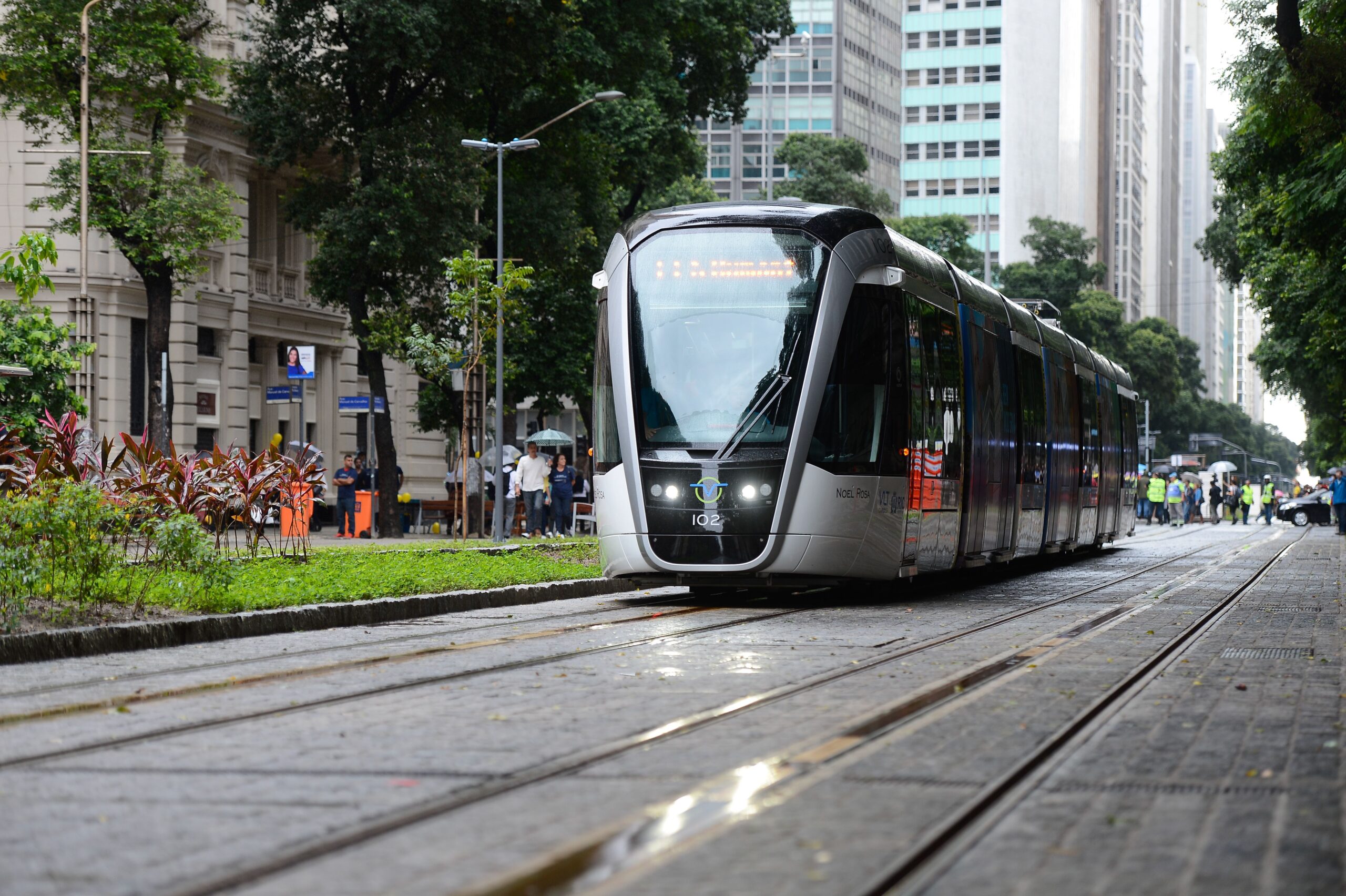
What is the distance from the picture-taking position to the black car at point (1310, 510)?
62.7 m

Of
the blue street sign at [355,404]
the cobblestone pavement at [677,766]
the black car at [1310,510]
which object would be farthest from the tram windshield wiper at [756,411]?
the black car at [1310,510]

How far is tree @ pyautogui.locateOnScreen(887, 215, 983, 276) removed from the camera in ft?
255

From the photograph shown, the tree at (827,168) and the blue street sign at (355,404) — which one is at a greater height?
the tree at (827,168)

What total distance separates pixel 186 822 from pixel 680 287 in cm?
1073

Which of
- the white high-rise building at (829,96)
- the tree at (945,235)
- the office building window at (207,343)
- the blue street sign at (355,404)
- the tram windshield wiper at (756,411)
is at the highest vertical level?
the white high-rise building at (829,96)

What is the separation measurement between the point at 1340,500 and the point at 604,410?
38887 mm

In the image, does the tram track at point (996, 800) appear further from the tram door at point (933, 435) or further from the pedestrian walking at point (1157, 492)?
the pedestrian walking at point (1157, 492)

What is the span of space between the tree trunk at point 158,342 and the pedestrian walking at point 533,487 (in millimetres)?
6243

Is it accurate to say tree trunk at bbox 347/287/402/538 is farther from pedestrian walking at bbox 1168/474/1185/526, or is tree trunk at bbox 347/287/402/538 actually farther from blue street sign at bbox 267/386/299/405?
pedestrian walking at bbox 1168/474/1185/526

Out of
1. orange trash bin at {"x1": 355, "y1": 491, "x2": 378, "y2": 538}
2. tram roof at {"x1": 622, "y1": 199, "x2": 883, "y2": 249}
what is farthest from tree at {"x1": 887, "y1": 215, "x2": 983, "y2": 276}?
tram roof at {"x1": 622, "y1": 199, "x2": 883, "y2": 249}

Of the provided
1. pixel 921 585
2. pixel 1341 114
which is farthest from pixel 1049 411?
pixel 1341 114

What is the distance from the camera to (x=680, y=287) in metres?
15.9

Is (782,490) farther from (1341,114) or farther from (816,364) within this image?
(1341,114)

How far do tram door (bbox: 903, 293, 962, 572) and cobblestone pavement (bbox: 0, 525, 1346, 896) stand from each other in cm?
374
